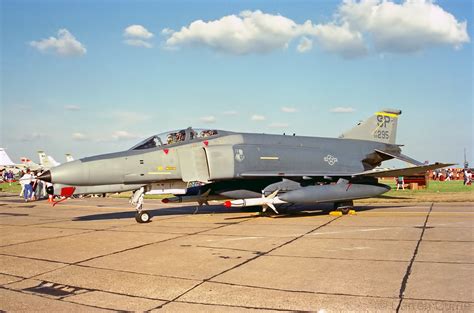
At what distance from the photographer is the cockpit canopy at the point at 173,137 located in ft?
38.9

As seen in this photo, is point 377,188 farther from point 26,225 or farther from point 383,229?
point 26,225

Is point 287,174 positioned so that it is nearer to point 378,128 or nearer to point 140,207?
point 140,207

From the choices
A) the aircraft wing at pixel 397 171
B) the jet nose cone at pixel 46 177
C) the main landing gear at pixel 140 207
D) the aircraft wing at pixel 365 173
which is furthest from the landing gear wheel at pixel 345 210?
the jet nose cone at pixel 46 177

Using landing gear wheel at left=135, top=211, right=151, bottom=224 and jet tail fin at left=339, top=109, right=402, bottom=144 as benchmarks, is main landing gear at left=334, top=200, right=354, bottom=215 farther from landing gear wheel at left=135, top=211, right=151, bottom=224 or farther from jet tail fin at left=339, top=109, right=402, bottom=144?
landing gear wheel at left=135, top=211, right=151, bottom=224

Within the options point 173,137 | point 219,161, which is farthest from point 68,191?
point 219,161

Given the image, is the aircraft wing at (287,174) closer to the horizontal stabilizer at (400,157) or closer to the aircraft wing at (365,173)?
the aircraft wing at (365,173)

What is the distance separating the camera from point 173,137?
12.2 metres

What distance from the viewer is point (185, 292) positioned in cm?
472

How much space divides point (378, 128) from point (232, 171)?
727cm

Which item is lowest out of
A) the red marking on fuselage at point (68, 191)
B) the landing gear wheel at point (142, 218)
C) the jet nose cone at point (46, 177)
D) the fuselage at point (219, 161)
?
the landing gear wheel at point (142, 218)

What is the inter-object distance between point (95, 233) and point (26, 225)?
3375 mm

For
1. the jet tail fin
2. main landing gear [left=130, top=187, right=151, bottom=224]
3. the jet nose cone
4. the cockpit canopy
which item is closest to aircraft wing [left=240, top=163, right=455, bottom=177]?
the cockpit canopy

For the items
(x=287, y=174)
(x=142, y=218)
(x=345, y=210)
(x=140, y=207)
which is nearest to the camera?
(x=142, y=218)

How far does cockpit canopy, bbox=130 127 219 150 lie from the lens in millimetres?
11867
